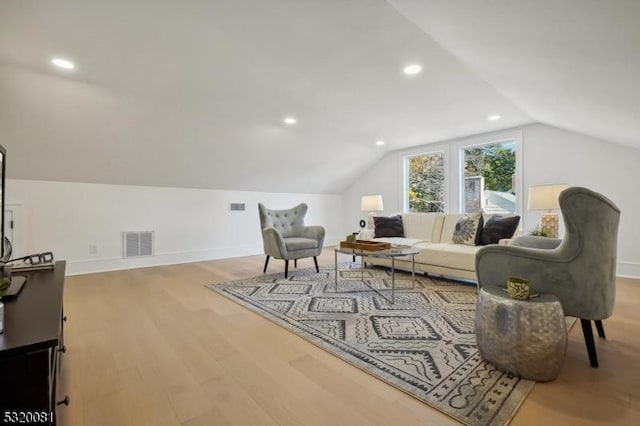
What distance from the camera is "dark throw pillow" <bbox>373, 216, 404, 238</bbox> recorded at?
4324mm

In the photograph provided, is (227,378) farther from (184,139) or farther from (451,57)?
(184,139)

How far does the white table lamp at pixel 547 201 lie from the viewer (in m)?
3.27

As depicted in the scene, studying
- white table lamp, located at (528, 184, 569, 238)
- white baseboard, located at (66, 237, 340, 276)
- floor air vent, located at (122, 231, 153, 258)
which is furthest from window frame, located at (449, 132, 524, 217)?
floor air vent, located at (122, 231, 153, 258)

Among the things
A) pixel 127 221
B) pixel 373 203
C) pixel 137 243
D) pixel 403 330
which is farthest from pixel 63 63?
pixel 373 203

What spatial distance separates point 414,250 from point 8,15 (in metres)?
3.56

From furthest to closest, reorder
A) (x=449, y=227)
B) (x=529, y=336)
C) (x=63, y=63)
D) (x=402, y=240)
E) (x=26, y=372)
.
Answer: (x=402, y=240) < (x=449, y=227) < (x=63, y=63) < (x=529, y=336) < (x=26, y=372)

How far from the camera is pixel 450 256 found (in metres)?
3.32

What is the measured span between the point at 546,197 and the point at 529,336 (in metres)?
2.51

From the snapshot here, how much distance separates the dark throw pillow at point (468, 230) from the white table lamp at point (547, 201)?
59 cm

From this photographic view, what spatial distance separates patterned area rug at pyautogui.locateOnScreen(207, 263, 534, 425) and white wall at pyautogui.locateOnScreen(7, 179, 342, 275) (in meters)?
1.88

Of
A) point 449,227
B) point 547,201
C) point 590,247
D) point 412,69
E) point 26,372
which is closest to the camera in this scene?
point 26,372

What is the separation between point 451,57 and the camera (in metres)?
2.49

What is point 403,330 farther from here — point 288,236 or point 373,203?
point 373,203

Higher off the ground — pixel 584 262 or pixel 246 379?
pixel 584 262
